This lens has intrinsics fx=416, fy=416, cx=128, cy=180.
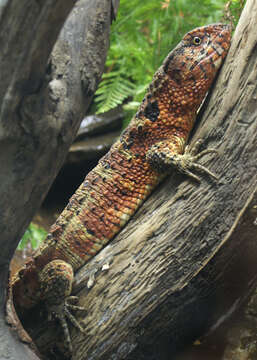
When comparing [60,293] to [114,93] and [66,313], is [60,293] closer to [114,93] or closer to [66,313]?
[66,313]

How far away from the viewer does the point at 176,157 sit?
3.01m

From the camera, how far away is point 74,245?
338 centimetres

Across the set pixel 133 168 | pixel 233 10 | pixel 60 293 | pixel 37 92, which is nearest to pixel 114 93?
pixel 233 10

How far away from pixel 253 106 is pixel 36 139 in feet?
4.63

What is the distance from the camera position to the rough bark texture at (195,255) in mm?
2639

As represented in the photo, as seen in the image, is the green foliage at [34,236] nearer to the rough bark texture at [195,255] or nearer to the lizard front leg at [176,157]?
the rough bark texture at [195,255]

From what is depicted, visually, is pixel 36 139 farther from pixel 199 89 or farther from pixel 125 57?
pixel 125 57

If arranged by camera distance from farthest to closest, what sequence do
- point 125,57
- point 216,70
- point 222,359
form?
point 125,57, point 216,70, point 222,359

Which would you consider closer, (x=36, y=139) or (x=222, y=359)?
(x=36, y=139)

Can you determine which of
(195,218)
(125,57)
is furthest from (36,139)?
(125,57)

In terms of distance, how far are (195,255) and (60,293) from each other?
3.56ft

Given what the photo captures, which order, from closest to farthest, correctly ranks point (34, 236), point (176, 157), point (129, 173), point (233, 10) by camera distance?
point (176, 157) → point (129, 173) → point (233, 10) → point (34, 236)

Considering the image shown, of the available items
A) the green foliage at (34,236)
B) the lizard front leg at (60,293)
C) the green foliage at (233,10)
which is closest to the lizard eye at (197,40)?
the green foliage at (233,10)

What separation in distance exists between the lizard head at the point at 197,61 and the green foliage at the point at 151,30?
1227mm
